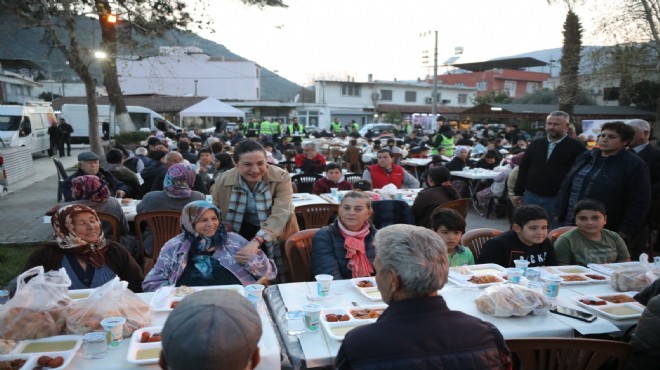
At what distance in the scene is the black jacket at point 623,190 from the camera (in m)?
4.39

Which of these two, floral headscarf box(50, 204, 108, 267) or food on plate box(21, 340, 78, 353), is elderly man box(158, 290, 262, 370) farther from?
floral headscarf box(50, 204, 108, 267)

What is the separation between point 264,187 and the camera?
3.81 meters

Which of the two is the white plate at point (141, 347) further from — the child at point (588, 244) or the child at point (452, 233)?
the child at point (588, 244)

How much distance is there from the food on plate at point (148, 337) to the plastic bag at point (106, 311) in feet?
0.28

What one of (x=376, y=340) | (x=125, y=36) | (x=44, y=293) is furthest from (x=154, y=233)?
(x=125, y=36)

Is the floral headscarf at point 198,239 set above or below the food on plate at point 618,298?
above

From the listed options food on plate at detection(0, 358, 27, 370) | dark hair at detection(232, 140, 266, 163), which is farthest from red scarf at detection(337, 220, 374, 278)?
food on plate at detection(0, 358, 27, 370)

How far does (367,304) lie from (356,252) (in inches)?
32.2

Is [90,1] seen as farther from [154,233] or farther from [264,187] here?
[264,187]

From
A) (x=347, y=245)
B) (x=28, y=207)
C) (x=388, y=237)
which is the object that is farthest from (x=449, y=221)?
(x=28, y=207)

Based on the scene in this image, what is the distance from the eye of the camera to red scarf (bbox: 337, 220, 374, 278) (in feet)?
11.4

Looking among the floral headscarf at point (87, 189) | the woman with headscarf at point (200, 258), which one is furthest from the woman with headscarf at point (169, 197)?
the woman with headscarf at point (200, 258)

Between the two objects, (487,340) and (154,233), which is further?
(154,233)

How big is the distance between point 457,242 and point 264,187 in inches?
62.8
